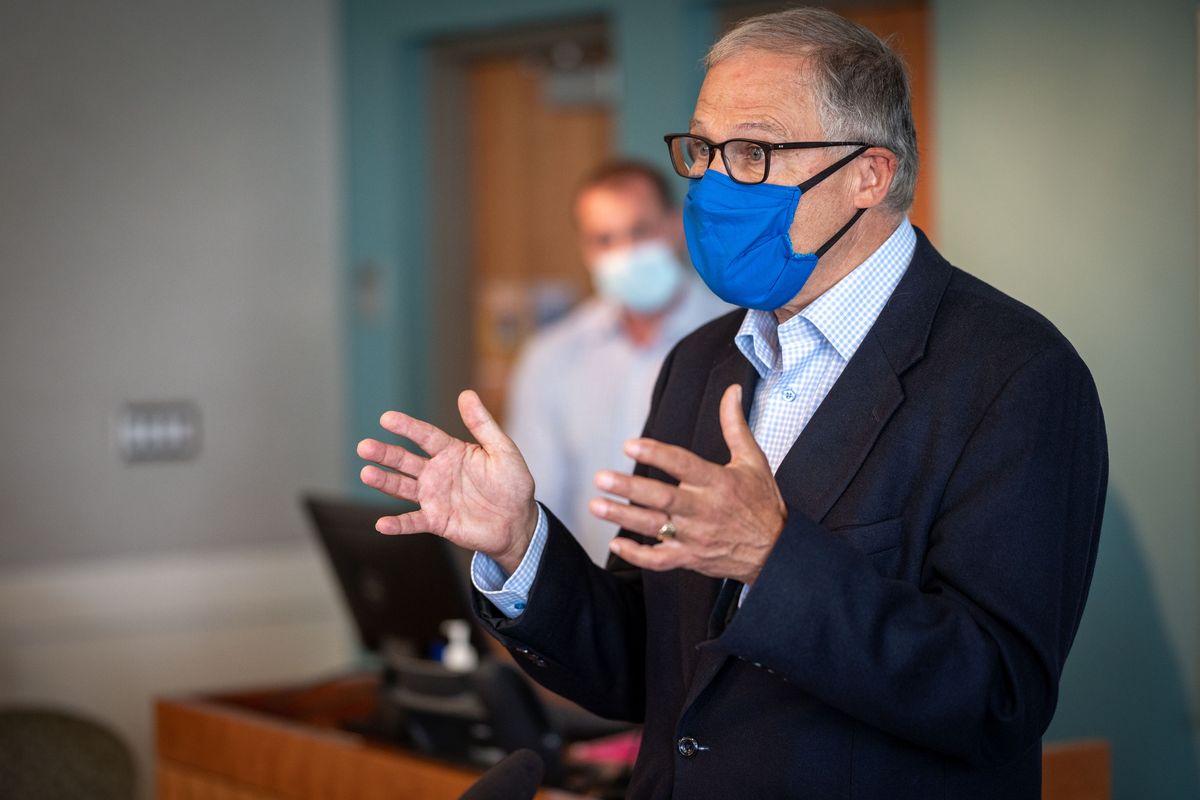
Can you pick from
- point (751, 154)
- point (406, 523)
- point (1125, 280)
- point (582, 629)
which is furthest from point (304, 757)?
point (1125, 280)

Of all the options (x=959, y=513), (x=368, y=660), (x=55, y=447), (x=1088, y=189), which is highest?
(x=1088, y=189)

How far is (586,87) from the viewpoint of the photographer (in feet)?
15.6

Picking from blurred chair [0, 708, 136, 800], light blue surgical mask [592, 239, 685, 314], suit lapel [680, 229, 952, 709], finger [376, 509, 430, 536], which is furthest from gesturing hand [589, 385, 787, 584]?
blurred chair [0, 708, 136, 800]

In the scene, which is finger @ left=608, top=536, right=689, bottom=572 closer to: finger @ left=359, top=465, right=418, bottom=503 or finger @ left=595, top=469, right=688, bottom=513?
finger @ left=595, top=469, right=688, bottom=513

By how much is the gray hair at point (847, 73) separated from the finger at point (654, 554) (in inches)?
20.6

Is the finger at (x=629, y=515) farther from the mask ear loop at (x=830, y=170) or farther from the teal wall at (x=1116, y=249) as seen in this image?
the teal wall at (x=1116, y=249)

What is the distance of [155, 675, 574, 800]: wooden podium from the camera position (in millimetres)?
2467

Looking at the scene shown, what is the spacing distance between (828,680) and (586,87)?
12.4 ft

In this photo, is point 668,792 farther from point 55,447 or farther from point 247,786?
point 55,447

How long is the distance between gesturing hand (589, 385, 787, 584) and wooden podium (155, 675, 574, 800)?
1.12m

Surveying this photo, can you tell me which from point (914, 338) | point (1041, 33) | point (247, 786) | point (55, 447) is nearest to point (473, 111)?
point (55, 447)

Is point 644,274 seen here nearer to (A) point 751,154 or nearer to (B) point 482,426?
(A) point 751,154

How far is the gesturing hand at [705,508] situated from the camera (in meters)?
1.11

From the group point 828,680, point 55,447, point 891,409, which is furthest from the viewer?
point 55,447
